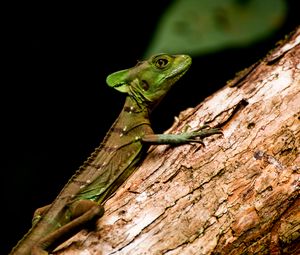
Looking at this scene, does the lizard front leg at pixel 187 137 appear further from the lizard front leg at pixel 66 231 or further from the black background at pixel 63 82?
the black background at pixel 63 82

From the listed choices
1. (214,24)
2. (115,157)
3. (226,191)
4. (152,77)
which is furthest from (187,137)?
(214,24)

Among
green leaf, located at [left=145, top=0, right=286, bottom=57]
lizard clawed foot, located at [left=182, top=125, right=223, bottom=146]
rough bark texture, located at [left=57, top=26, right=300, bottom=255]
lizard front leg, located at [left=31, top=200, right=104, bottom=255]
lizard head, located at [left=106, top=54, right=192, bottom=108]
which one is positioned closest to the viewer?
rough bark texture, located at [left=57, top=26, right=300, bottom=255]

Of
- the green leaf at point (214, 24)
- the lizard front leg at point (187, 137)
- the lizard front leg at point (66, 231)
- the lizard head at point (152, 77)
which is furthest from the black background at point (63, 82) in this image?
the lizard front leg at point (66, 231)

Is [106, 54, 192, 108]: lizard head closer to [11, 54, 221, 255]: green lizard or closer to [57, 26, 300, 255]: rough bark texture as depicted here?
[11, 54, 221, 255]: green lizard

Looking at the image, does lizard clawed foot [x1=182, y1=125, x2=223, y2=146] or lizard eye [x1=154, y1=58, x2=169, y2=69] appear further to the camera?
lizard eye [x1=154, y1=58, x2=169, y2=69]

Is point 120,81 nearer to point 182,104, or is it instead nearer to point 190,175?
point 190,175

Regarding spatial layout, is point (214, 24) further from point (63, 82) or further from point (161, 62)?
point (63, 82)

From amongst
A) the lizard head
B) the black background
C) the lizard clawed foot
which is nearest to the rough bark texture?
the lizard clawed foot
